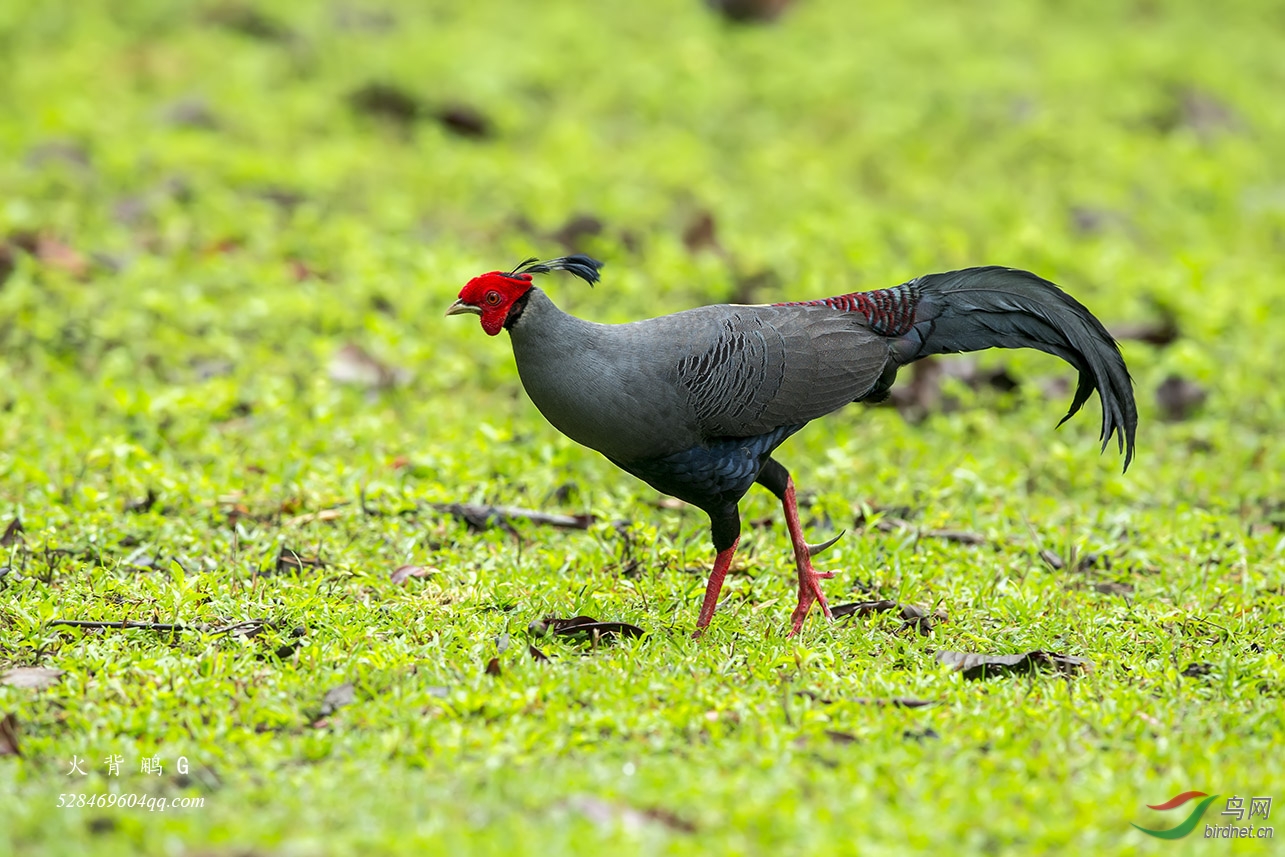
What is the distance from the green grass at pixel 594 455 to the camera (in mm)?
3451

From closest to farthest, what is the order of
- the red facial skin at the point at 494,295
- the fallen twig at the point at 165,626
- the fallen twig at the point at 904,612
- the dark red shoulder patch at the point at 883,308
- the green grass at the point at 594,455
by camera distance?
the green grass at the point at 594,455 < the red facial skin at the point at 494,295 < the fallen twig at the point at 165,626 < the fallen twig at the point at 904,612 < the dark red shoulder patch at the point at 883,308

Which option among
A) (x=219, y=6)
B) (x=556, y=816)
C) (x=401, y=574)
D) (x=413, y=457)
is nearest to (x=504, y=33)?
(x=219, y=6)

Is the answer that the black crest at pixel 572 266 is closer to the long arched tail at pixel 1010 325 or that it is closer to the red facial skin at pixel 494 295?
the red facial skin at pixel 494 295

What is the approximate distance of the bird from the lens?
4.17m

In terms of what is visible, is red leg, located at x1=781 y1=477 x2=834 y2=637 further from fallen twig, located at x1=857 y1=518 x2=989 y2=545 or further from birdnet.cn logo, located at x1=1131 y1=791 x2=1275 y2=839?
birdnet.cn logo, located at x1=1131 y1=791 x2=1275 y2=839

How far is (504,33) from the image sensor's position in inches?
437

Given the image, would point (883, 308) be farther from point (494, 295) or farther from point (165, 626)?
point (165, 626)

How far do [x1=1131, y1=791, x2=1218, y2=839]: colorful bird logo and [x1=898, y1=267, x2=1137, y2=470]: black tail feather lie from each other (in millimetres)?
1470

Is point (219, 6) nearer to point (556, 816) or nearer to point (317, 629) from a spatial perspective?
point (317, 629)

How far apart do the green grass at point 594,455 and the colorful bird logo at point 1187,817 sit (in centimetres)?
4

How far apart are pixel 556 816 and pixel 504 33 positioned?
→ 8961 millimetres

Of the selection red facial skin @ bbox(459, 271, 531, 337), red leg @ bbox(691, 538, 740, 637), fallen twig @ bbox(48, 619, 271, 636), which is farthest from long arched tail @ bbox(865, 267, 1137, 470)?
fallen twig @ bbox(48, 619, 271, 636)

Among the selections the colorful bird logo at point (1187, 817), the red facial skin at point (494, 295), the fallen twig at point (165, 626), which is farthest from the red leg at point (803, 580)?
the fallen twig at point (165, 626)

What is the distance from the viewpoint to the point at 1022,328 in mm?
4637
